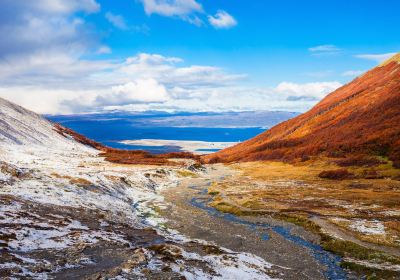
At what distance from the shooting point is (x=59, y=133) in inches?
6097

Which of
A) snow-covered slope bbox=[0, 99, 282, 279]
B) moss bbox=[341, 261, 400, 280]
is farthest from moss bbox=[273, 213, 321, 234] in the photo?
snow-covered slope bbox=[0, 99, 282, 279]

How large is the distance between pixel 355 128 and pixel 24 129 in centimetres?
12204

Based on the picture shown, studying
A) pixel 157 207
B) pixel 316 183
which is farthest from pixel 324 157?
pixel 157 207

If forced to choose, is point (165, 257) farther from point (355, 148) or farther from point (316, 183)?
point (355, 148)

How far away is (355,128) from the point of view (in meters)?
131

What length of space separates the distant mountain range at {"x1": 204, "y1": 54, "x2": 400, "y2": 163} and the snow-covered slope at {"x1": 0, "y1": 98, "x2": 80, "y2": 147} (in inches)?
3039

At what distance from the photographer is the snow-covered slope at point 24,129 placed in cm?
11234

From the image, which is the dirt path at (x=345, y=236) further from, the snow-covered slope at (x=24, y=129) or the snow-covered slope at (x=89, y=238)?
the snow-covered slope at (x=24, y=129)

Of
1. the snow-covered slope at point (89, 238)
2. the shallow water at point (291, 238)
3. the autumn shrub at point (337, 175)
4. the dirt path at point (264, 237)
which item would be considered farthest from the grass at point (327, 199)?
the snow-covered slope at point (89, 238)

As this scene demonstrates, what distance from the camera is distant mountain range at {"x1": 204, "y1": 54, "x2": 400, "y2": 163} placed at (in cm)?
11469

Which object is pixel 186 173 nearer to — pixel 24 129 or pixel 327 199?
pixel 327 199

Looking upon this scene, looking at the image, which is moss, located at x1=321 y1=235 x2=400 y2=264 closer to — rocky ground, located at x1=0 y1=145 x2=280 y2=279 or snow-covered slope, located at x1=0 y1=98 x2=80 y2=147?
rocky ground, located at x1=0 y1=145 x2=280 y2=279

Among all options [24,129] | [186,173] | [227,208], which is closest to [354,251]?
[227,208]

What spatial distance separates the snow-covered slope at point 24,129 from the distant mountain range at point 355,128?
7718 cm
